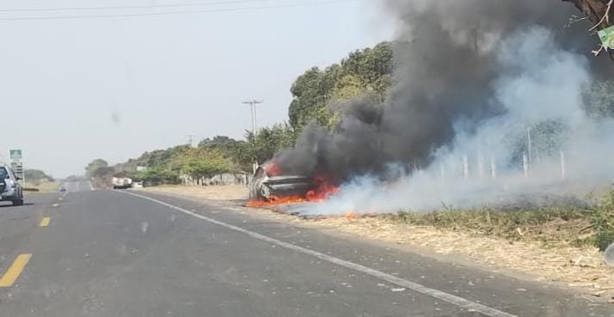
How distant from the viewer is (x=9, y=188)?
2480cm

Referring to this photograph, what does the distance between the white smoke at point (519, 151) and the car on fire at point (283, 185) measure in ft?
5.77

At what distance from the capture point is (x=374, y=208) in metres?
16.0

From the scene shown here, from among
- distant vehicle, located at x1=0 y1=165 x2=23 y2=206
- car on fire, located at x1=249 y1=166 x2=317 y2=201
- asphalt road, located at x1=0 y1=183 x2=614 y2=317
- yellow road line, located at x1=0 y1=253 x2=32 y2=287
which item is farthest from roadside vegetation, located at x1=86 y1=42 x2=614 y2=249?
distant vehicle, located at x1=0 y1=165 x2=23 y2=206

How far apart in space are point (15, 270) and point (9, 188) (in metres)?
17.7

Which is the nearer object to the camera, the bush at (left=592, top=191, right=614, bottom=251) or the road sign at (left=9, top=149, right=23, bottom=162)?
the bush at (left=592, top=191, right=614, bottom=251)

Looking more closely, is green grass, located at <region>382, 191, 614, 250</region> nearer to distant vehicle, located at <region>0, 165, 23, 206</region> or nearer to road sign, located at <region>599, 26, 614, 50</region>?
road sign, located at <region>599, 26, 614, 50</region>

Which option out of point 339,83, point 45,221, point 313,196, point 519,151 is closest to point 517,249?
point 45,221

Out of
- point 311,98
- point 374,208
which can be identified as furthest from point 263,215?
point 311,98

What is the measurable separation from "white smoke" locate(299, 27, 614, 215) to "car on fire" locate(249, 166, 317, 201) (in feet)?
5.77

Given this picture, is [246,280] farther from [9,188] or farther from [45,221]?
[9,188]

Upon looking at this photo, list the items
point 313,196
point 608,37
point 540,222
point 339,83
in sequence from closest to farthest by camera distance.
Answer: point 608,37
point 540,222
point 313,196
point 339,83

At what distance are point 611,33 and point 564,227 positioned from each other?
14.8 feet

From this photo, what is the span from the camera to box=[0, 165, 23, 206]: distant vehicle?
2470 cm

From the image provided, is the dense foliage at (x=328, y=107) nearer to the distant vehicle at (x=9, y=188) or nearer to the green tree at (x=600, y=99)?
the green tree at (x=600, y=99)
